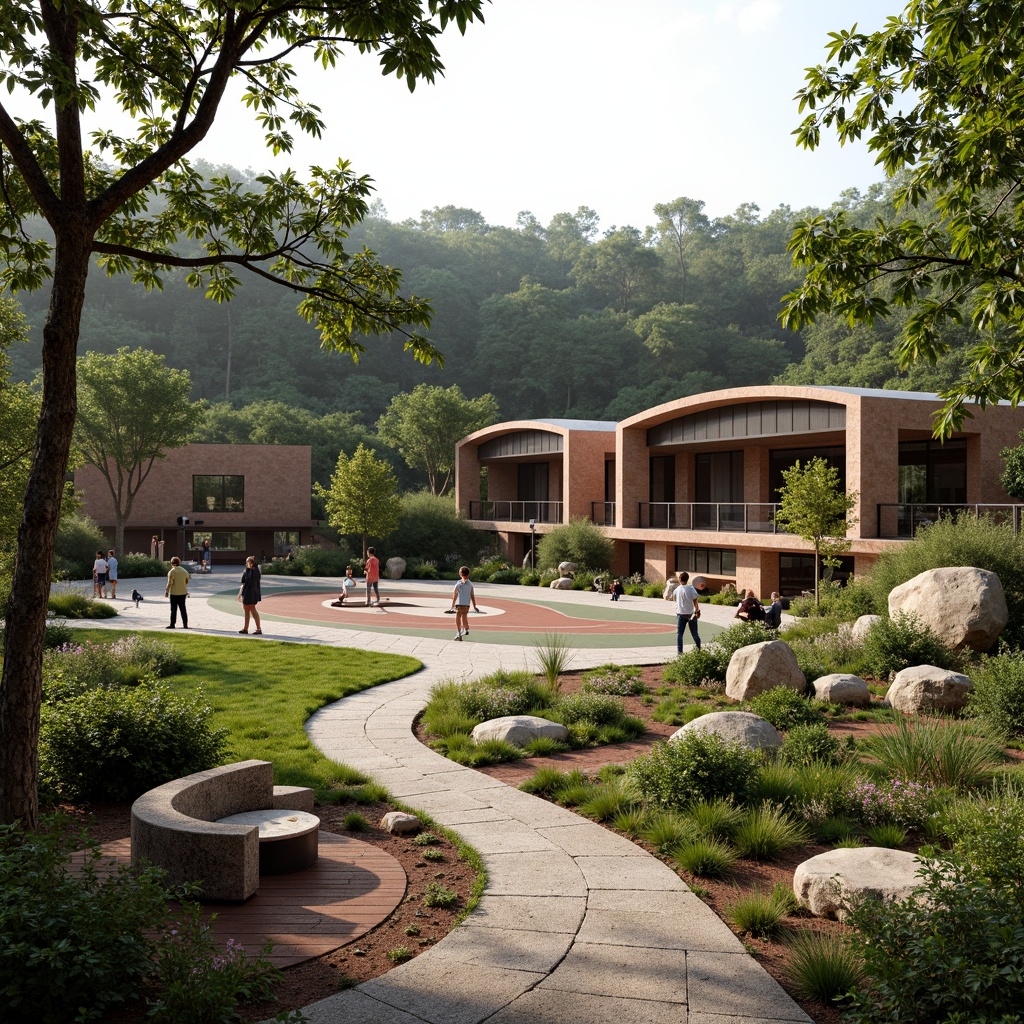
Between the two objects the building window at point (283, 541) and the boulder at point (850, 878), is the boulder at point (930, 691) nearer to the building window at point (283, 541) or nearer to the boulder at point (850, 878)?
the boulder at point (850, 878)

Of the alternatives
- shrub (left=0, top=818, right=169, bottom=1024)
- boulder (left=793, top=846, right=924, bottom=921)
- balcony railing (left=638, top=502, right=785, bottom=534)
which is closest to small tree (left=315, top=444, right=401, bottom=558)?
balcony railing (left=638, top=502, right=785, bottom=534)

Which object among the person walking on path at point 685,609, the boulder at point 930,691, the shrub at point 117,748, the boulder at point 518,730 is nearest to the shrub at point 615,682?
the person walking on path at point 685,609

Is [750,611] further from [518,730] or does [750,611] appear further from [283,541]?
[283,541]

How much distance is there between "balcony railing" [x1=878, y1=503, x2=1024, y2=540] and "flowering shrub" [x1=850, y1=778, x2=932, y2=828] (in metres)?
17.1

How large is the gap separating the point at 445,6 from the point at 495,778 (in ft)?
24.6

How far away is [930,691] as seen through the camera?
13500 mm

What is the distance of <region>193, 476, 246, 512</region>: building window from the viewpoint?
5211cm

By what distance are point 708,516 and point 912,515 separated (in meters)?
12.8

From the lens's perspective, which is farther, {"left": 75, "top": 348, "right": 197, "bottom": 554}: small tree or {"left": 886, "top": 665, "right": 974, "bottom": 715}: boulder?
{"left": 75, "top": 348, "right": 197, "bottom": 554}: small tree

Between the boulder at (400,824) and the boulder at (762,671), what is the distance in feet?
25.0

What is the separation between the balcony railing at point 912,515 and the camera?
25.1 metres

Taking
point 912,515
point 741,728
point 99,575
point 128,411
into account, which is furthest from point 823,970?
point 128,411

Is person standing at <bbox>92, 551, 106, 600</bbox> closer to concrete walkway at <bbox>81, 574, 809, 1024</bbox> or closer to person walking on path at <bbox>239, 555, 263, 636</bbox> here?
person walking on path at <bbox>239, 555, 263, 636</bbox>

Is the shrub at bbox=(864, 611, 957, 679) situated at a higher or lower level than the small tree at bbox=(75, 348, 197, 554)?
lower
